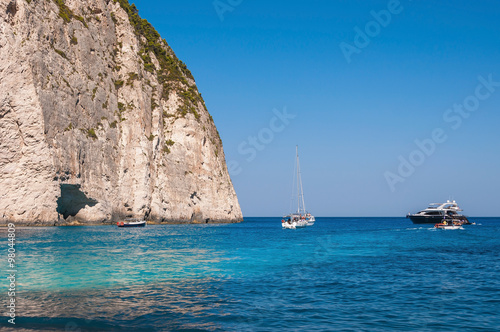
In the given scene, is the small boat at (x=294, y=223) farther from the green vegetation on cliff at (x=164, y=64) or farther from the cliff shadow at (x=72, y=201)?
the cliff shadow at (x=72, y=201)

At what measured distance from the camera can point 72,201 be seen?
200ft

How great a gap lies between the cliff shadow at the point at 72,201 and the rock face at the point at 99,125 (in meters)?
0.15

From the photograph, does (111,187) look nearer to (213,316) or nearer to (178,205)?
(178,205)

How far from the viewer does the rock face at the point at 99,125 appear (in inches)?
2013

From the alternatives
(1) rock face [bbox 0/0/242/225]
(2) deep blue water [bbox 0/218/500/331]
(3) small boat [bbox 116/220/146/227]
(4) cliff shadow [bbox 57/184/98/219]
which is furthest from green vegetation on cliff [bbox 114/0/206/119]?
(2) deep blue water [bbox 0/218/500/331]

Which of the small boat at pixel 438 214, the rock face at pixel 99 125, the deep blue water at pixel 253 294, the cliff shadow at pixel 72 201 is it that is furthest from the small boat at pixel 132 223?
the small boat at pixel 438 214

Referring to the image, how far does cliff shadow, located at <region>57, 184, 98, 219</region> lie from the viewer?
58.6 m

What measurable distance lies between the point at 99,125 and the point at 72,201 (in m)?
12.6

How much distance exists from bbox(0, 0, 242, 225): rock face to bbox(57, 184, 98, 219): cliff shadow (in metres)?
0.15

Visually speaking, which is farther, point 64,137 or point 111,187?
point 111,187

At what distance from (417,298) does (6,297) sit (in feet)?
47.8

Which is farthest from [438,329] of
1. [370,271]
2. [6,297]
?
[6,297]

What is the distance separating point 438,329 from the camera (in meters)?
10.9

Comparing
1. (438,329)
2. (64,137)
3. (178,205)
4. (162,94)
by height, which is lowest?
(438,329)
